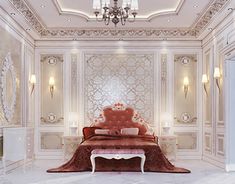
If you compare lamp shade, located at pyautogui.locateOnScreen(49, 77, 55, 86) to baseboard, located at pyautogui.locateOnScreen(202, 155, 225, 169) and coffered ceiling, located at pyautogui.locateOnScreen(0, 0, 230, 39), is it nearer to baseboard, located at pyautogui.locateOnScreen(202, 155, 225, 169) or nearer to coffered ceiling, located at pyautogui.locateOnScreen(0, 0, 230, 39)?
coffered ceiling, located at pyautogui.locateOnScreen(0, 0, 230, 39)

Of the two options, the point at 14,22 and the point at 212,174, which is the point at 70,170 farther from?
the point at 14,22

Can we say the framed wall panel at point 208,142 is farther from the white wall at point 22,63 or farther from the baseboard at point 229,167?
the white wall at point 22,63

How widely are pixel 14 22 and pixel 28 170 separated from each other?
2808 mm

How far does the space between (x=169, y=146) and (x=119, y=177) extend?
2.81m

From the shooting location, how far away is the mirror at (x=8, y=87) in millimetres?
7363

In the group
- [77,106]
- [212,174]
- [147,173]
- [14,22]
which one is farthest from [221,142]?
[14,22]

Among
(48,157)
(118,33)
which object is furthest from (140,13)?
(48,157)

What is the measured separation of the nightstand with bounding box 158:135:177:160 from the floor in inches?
57.5

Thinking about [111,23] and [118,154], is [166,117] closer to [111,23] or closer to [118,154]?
[111,23]

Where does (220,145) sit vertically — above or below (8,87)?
below

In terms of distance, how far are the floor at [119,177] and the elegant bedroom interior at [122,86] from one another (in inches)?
9.3

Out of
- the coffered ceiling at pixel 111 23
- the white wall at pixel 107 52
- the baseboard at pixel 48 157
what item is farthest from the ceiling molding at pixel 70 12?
the baseboard at pixel 48 157

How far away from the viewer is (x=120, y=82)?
10.0m

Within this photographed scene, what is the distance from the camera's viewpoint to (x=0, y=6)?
6.98 m
